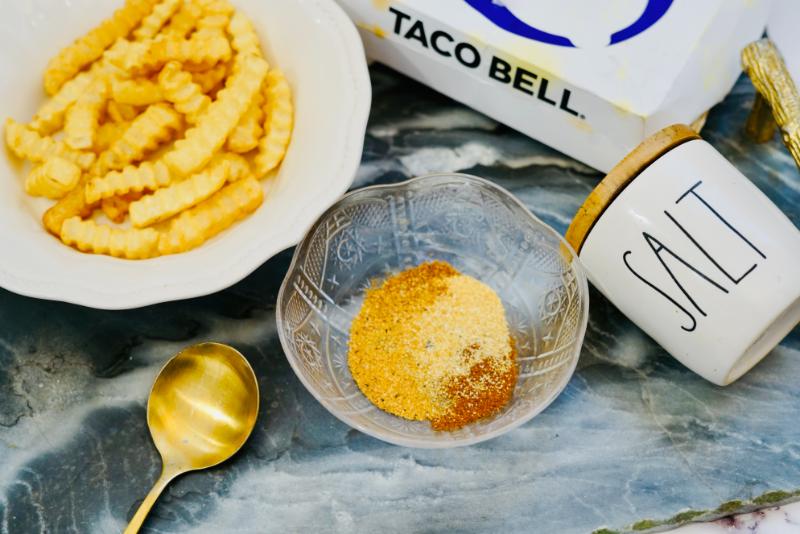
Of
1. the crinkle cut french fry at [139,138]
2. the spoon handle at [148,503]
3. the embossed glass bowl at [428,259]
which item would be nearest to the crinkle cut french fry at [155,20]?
the crinkle cut french fry at [139,138]

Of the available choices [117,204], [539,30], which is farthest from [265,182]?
[539,30]

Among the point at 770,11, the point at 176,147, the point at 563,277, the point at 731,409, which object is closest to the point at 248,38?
the point at 176,147

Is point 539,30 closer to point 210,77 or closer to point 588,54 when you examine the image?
point 588,54

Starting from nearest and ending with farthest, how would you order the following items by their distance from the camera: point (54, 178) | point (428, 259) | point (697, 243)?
1. point (697, 243)
2. point (54, 178)
3. point (428, 259)

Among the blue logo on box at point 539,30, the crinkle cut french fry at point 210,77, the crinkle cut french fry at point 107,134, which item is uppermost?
the blue logo on box at point 539,30

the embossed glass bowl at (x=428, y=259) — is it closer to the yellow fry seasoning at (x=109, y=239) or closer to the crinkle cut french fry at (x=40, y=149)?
the yellow fry seasoning at (x=109, y=239)

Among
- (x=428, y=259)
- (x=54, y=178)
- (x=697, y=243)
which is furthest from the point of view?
(x=428, y=259)

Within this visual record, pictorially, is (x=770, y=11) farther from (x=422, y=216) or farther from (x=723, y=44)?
(x=422, y=216)
